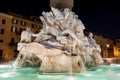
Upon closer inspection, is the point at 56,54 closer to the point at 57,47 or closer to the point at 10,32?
the point at 57,47

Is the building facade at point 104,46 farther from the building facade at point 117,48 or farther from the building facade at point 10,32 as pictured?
the building facade at point 10,32

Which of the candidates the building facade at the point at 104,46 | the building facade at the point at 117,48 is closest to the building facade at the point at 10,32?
the building facade at the point at 104,46

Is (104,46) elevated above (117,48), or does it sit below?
above

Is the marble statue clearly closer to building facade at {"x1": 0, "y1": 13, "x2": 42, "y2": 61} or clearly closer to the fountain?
the fountain

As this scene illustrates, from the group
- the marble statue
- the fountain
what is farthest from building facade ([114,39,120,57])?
the fountain

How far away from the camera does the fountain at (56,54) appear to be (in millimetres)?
10336

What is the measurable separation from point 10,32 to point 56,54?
25630 mm

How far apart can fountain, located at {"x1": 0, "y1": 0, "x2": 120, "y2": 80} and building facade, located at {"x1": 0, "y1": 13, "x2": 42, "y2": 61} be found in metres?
20.2

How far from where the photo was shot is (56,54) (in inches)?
434

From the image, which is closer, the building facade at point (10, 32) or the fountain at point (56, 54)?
the fountain at point (56, 54)

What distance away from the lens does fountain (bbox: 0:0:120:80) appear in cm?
1034

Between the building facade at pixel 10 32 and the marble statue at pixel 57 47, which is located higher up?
Result: the building facade at pixel 10 32

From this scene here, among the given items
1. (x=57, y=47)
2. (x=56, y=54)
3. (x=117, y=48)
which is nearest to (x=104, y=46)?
(x=117, y=48)

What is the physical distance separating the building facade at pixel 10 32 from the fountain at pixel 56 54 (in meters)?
20.2
